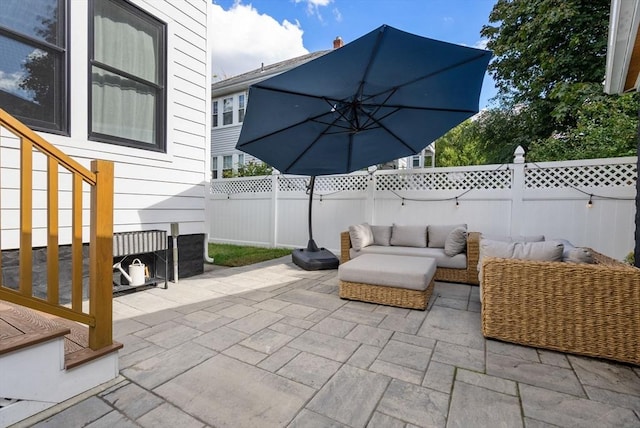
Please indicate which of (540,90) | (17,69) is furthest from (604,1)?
(17,69)

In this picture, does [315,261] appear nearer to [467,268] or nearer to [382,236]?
[382,236]

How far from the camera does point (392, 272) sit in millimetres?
3250

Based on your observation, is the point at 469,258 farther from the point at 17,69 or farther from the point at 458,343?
the point at 17,69

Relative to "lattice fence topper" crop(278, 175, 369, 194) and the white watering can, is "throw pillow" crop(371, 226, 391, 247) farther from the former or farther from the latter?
the white watering can

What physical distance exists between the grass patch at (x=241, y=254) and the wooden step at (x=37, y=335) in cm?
332

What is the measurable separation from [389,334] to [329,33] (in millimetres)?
12432

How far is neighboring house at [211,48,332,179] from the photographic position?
11078 mm

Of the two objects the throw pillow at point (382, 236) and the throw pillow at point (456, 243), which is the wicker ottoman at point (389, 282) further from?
the throw pillow at point (382, 236)

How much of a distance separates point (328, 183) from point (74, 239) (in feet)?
17.1

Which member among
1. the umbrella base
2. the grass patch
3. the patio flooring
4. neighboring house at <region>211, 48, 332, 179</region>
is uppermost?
neighboring house at <region>211, 48, 332, 179</region>

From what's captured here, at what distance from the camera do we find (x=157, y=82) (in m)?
3.98

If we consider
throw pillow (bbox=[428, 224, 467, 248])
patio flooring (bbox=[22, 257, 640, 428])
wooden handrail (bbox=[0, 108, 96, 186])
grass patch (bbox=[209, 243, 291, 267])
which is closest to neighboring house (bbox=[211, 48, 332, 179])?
grass patch (bbox=[209, 243, 291, 267])

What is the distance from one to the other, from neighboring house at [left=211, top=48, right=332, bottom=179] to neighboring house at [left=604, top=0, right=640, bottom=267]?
376 inches

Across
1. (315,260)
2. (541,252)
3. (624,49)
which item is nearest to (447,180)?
(315,260)
